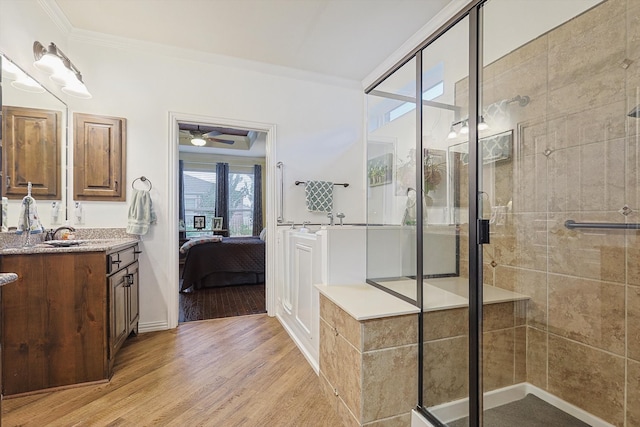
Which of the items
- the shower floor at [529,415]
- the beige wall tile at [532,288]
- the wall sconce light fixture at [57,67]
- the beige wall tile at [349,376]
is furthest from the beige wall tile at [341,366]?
the wall sconce light fixture at [57,67]

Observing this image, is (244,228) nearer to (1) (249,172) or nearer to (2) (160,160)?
(1) (249,172)

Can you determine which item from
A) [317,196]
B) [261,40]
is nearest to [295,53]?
[261,40]

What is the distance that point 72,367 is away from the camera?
1903 millimetres

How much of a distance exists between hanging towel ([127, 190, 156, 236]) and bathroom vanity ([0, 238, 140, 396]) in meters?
0.70

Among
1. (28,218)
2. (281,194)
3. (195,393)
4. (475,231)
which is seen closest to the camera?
(475,231)

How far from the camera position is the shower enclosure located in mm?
1376

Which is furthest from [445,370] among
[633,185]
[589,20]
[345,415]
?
[589,20]

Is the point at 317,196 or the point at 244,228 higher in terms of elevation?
the point at 317,196

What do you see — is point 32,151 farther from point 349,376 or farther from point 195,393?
point 349,376

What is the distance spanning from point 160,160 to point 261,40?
4.89ft

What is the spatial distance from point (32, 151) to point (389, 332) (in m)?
2.77

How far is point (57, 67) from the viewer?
2258 millimetres

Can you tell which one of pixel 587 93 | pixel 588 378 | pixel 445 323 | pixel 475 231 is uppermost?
pixel 587 93

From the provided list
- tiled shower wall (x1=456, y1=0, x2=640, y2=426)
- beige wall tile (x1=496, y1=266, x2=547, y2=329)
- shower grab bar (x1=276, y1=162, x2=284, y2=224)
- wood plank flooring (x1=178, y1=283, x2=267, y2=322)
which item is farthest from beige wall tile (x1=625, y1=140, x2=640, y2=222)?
wood plank flooring (x1=178, y1=283, x2=267, y2=322)
